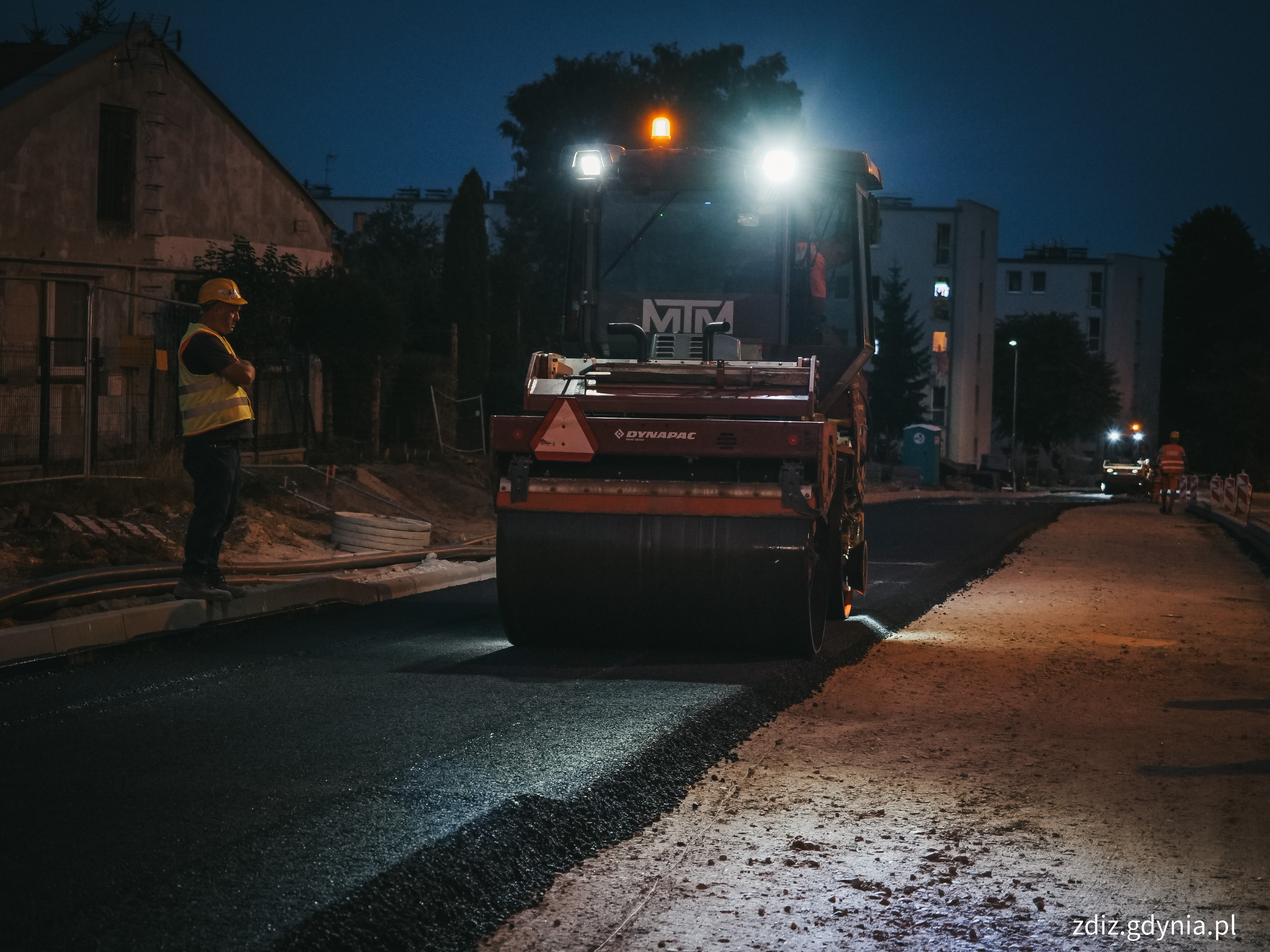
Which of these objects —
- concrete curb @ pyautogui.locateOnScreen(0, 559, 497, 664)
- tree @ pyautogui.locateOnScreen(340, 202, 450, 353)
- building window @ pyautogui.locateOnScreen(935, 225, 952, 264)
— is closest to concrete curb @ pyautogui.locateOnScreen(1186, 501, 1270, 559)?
concrete curb @ pyautogui.locateOnScreen(0, 559, 497, 664)

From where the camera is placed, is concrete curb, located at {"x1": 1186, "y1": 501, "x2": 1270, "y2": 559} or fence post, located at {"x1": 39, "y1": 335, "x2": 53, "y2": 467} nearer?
fence post, located at {"x1": 39, "y1": 335, "x2": 53, "y2": 467}

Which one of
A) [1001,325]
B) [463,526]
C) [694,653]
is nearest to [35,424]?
[463,526]

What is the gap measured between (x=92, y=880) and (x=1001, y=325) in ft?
268

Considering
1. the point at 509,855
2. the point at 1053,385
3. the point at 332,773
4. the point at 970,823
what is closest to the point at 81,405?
the point at 332,773

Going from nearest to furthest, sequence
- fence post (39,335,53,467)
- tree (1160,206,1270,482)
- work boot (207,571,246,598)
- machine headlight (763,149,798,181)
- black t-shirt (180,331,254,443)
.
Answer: black t-shirt (180,331,254,443) → work boot (207,571,246,598) → machine headlight (763,149,798,181) → fence post (39,335,53,467) → tree (1160,206,1270,482)

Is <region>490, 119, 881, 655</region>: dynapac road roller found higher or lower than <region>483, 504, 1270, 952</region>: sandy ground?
higher

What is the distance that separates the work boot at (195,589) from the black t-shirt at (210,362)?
2.84ft

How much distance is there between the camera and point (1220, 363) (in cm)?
8144

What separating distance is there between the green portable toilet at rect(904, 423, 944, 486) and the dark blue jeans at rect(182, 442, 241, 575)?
46.3 m

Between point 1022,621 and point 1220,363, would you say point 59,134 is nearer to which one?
point 1022,621

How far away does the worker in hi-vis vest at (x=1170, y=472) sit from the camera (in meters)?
32.6

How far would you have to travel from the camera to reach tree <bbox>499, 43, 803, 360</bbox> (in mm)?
53062

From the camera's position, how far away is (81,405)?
16.2 metres

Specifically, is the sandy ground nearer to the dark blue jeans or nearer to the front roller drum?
the front roller drum
